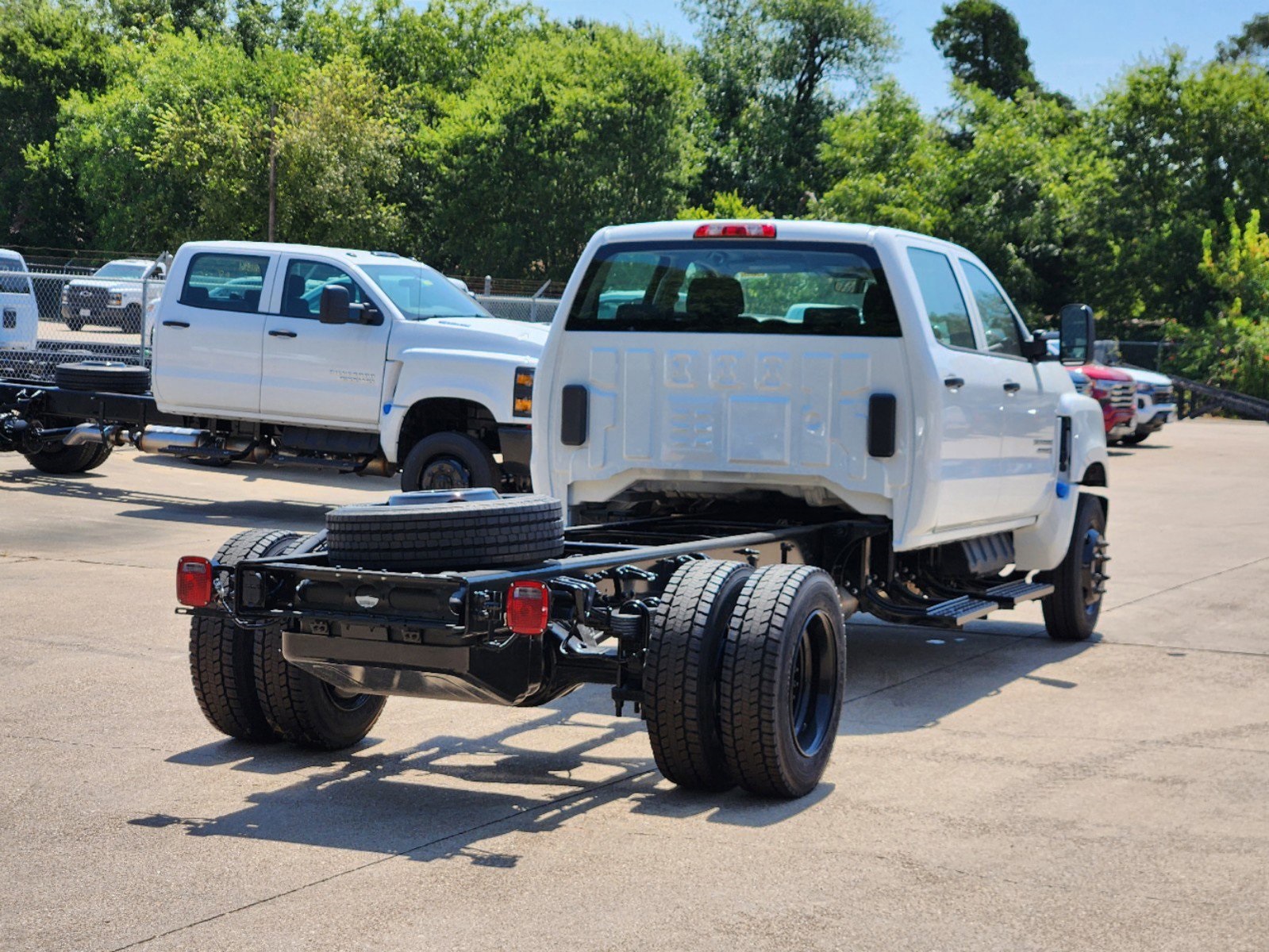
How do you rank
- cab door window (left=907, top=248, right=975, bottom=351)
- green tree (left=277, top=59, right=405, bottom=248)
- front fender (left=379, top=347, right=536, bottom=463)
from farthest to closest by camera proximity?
green tree (left=277, top=59, right=405, bottom=248)
front fender (left=379, top=347, right=536, bottom=463)
cab door window (left=907, top=248, right=975, bottom=351)

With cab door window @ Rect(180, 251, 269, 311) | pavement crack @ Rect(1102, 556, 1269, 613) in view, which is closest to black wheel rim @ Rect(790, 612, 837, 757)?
pavement crack @ Rect(1102, 556, 1269, 613)

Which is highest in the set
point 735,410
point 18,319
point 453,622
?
point 18,319

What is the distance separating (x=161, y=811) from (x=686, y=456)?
321 centimetres

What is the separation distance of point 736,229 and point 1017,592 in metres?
2.67

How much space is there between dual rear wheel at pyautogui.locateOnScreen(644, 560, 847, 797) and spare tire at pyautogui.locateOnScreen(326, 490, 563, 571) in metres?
0.58

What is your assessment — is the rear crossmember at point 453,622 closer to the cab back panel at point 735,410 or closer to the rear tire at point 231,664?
the rear tire at point 231,664

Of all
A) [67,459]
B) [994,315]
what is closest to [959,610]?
[994,315]

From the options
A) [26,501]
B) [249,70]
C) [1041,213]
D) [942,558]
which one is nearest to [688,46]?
[249,70]

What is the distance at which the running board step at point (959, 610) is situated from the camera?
8.17 meters

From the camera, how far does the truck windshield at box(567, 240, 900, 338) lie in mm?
7871

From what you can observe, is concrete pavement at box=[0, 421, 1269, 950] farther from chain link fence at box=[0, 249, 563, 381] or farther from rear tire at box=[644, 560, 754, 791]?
chain link fence at box=[0, 249, 563, 381]

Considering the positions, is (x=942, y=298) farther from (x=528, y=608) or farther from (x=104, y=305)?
(x=104, y=305)

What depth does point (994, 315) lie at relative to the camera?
29.6 feet

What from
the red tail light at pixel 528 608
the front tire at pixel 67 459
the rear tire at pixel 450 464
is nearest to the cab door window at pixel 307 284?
the rear tire at pixel 450 464
